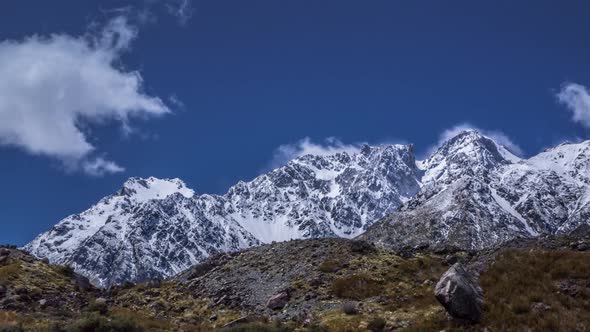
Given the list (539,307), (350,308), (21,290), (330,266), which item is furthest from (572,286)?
(21,290)

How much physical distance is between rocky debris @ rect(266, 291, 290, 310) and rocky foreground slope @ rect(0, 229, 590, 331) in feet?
0.23

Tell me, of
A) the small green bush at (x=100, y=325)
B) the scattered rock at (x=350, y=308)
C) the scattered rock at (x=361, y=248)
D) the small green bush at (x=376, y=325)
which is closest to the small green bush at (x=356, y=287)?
the scattered rock at (x=350, y=308)

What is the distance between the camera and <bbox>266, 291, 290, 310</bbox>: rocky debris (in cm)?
3342

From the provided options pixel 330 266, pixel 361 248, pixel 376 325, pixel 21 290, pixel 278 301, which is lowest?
pixel 376 325

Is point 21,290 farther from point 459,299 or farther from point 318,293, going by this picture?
→ point 459,299

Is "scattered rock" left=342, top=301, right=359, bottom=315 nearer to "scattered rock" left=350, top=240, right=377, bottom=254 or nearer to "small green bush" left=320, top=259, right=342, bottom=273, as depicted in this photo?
"small green bush" left=320, top=259, right=342, bottom=273

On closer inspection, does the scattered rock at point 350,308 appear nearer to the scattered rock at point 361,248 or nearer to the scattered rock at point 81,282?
the scattered rock at point 361,248

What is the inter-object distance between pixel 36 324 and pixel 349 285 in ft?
59.4

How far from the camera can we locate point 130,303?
125 feet

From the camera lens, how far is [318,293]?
113 feet

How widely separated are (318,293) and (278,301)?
8.63ft

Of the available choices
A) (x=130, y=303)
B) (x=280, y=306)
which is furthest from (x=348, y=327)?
(x=130, y=303)

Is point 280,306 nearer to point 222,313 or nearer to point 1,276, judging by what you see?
point 222,313

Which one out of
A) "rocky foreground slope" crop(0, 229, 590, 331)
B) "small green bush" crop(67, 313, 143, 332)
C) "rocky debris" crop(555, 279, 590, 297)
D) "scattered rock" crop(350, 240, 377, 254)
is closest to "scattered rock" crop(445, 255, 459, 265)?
"rocky foreground slope" crop(0, 229, 590, 331)
